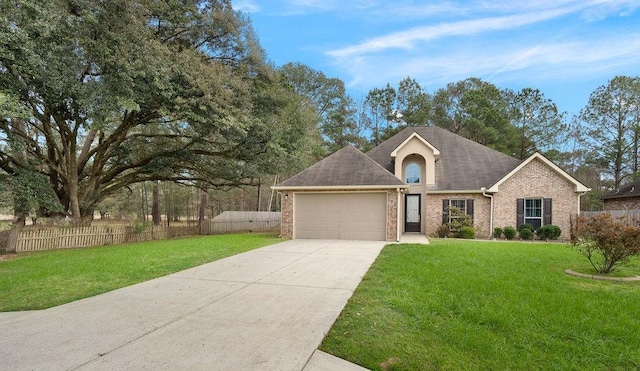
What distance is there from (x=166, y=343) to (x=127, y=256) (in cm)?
736

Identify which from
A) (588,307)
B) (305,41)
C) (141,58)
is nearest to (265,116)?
(305,41)

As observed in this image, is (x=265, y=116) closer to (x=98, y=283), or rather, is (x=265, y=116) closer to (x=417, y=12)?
(x=417, y=12)

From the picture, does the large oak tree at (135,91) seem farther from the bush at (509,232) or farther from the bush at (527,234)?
the bush at (527,234)

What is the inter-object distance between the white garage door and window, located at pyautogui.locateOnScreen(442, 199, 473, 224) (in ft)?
15.8

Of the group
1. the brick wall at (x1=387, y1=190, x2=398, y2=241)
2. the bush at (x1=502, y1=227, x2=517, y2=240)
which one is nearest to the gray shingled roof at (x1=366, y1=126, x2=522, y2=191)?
the bush at (x1=502, y1=227, x2=517, y2=240)

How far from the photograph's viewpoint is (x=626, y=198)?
2027 cm

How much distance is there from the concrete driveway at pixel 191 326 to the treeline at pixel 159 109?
8.15 meters

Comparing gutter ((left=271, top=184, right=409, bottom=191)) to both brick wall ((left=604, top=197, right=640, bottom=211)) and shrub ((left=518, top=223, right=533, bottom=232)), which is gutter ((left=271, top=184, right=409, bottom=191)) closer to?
shrub ((left=518, top=223, right=533, bottom=232))

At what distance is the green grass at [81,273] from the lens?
562cm

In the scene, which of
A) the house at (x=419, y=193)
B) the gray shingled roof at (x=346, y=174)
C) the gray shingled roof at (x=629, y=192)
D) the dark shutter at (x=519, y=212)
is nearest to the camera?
the gray shingled roof at (x=346, y=174)

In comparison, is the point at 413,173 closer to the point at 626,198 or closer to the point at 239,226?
the point at 239,226

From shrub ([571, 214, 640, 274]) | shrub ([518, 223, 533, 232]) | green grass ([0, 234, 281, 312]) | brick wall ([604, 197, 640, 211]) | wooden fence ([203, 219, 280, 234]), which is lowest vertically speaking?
wooden fence ([203, 219, 280, 234])

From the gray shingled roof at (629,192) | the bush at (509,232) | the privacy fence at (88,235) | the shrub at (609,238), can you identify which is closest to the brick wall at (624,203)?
the gray shingled roof at (629,192)

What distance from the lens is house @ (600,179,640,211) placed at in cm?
1927
